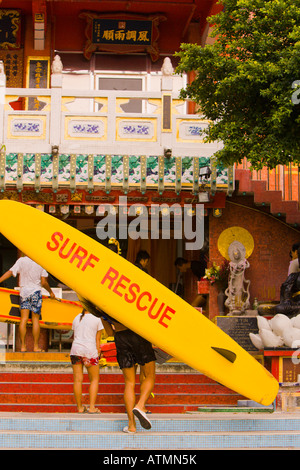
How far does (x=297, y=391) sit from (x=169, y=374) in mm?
1675

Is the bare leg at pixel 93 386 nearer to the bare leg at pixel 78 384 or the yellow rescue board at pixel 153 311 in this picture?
the bare leg at pixel 78 384

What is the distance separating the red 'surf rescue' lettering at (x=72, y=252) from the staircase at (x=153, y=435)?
1.55 meters

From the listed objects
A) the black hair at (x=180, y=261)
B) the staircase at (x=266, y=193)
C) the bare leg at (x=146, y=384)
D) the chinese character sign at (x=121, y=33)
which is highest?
the chinese character sign at (x=121, y=33)

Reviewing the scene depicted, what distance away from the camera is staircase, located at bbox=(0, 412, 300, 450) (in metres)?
6.73

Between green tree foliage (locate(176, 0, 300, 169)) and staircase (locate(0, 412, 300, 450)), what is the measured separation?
12.7ft

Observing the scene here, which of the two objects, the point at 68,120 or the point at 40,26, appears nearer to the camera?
the point at 68,120

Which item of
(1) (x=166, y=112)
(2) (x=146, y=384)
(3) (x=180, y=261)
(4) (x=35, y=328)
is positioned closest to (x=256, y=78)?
(1) (x=166, y=112)

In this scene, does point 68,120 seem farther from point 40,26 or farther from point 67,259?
point 67,259

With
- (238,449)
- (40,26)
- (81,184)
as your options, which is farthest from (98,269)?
(40,26)

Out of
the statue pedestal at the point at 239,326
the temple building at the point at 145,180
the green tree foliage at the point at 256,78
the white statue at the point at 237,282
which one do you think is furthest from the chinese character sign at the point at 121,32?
the statue pedestal at the point at 239,326

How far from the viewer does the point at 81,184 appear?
43.2 ft

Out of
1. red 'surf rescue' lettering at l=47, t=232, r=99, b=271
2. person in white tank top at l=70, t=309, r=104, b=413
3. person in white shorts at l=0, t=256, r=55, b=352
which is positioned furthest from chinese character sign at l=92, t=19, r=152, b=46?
red 'surf rescue' lettering at l=47, t=232, r=99, b=271

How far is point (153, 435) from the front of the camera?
6816 millimetres

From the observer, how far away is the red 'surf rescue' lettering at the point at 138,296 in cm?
765
